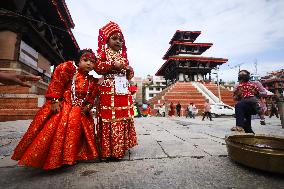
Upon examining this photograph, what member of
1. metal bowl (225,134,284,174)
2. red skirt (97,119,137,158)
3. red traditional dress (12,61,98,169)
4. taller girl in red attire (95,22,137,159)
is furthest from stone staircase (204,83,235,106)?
red traditional dress (12,61,98,169)

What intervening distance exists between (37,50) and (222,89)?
80.1ft

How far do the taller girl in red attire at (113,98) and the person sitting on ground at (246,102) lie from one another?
91.9 inches

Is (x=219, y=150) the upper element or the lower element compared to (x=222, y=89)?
lower

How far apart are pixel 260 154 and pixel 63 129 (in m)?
1.80

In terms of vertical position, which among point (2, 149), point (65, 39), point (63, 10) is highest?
point (63, 10)

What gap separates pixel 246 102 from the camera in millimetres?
3953

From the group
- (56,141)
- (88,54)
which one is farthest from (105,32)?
(56,141)

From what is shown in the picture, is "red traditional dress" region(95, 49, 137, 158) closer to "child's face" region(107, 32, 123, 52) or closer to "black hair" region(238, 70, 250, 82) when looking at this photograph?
"child's face" region(107, 32, 123, 52)

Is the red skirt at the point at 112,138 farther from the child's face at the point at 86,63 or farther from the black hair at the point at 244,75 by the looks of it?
the black hair at the point at 244,75

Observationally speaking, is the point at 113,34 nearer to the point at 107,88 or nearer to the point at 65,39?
the point at 107,88

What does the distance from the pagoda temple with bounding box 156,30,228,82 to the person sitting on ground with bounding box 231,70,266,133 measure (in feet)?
92.8

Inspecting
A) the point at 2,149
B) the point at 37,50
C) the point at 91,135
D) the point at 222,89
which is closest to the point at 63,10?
the point at 37,50

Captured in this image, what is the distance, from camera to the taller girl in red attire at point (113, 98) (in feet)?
7.92

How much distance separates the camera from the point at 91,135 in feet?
7.86
